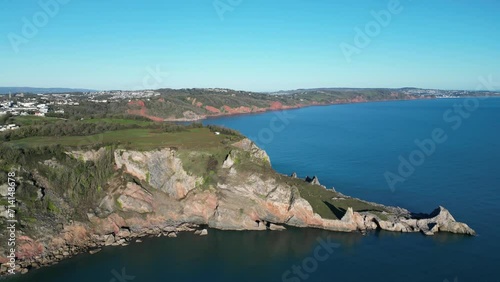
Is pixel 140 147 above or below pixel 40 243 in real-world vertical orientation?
above

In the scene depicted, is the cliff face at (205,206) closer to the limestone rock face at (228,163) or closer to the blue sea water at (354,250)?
the limestone rock face at (228,163)

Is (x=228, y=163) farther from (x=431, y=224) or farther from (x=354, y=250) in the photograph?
(x=431, y=224)

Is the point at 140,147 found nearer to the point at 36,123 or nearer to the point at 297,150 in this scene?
the point at 36,123

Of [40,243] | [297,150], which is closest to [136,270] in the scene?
[40,243]

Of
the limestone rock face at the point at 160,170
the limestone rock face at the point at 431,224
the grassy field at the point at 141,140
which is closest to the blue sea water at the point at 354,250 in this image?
the limestone rock face at the point at 431,224

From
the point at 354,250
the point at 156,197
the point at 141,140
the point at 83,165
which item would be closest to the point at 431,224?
the point at 354,250

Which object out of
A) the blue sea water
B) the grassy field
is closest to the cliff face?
the blue sea water

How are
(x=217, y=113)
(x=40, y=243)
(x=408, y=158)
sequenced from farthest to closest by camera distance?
(x=217, y=113), (x=408, y=158), (x=40, y=243)
